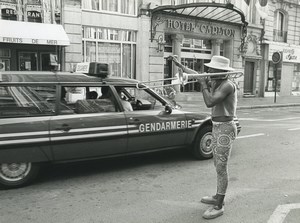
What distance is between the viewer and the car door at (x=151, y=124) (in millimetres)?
5328

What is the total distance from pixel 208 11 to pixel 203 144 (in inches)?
599

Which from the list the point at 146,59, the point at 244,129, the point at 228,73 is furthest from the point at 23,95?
the point at 146,59

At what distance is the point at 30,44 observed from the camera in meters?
14.1

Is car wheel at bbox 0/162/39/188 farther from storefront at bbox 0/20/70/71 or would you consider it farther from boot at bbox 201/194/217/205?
storefront at bbox 0/20/70/71

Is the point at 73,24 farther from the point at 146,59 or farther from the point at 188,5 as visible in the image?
the point at 188,5

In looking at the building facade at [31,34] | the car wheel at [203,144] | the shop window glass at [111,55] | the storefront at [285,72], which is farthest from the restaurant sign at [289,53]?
the car wheel at [203,144]

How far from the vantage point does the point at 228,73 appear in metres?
3.63

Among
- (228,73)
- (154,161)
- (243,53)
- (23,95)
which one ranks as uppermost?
(243,53)

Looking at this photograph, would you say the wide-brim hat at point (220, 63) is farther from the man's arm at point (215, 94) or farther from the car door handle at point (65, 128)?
the car door handle at point (65, 128)

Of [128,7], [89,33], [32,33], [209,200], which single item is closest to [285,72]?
[128,7]

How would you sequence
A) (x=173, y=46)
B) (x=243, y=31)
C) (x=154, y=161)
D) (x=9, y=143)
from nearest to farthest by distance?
(x=9, y=143) < (x=154, y=161) < (x=173, y=46) < (x=243, y=31)

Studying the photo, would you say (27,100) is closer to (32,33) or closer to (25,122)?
(25,122)

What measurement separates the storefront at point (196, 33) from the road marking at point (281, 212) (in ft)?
47.3

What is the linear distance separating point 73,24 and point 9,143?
1169 centimetres
